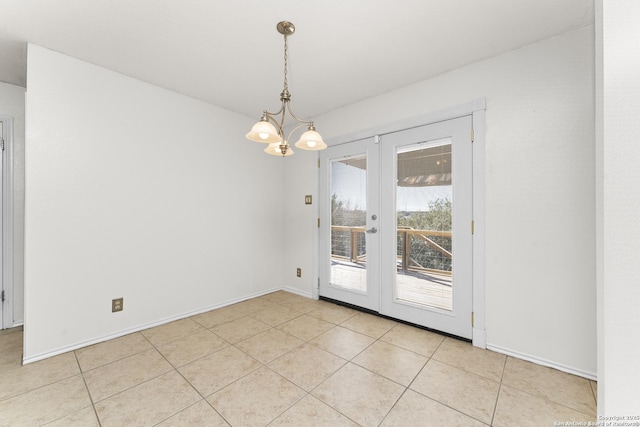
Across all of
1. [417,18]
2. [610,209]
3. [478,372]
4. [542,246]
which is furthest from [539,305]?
[417,18]

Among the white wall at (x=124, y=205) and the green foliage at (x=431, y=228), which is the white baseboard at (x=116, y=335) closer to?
the white wall at (x=124, y=205)

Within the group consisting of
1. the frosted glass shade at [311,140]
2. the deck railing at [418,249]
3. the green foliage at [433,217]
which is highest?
the frosted glass shade at [311,140]

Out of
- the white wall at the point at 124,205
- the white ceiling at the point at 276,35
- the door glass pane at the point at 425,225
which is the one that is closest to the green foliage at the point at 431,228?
the door glass pane at the point at 425,225

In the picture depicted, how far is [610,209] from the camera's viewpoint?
779 millimetres

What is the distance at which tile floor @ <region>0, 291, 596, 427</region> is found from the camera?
1.45 meters

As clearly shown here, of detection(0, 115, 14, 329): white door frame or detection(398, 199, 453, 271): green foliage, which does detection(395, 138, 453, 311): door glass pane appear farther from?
detection(0, 115, 14, 329): white door frame

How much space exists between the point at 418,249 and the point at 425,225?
255 millimetres

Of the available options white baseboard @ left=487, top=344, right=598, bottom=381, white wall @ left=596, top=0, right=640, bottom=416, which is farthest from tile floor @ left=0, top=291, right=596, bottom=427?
white wall @ left=596, top=0, right=640, bottom=416

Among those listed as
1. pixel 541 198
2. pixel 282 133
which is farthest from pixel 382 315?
pixel 282 133

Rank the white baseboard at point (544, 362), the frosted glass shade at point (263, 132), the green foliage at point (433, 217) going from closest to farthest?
the frosted glass shade at point (263, 132)
the white baseboard at point (544, 362)
the green foliage at point (433, 217)

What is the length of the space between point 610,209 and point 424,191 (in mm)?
1797

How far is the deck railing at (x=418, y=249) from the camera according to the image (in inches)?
95.7

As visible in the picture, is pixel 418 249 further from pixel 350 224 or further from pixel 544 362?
pixel 544 362

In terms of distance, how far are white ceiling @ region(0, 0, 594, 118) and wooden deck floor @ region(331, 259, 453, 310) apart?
1977 mm
